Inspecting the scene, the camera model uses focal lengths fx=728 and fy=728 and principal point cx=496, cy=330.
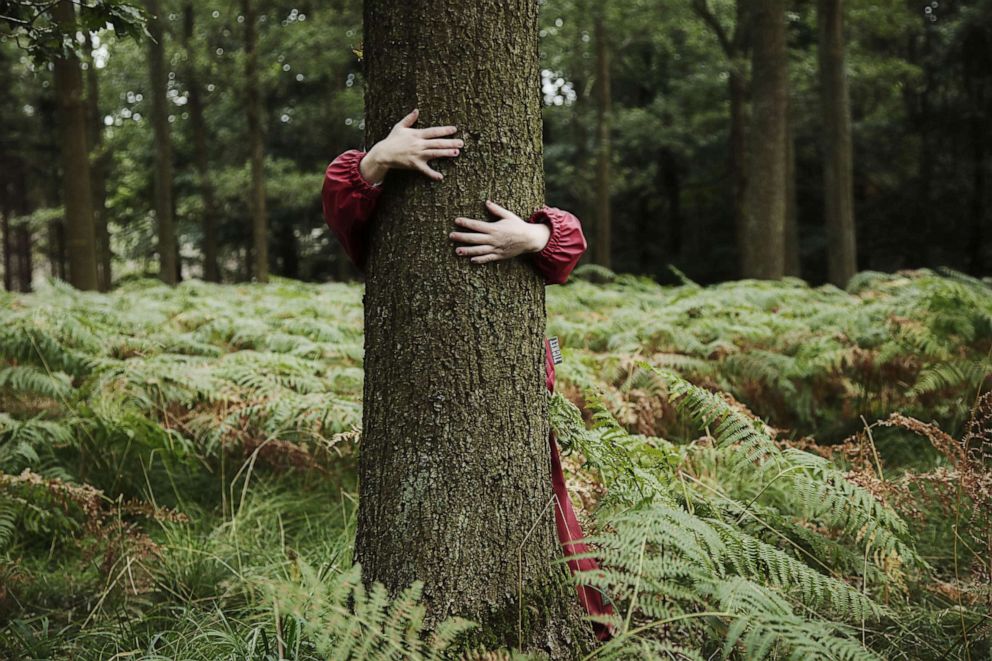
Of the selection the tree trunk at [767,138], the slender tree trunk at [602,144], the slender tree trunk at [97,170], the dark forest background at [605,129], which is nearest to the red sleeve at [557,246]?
the tree trunk at [767,138]

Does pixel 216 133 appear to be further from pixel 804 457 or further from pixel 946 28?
pixel 804 457

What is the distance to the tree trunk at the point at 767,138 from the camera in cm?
955

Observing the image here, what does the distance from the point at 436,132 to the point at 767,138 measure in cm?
862

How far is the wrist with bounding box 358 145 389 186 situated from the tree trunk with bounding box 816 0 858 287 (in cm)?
1121

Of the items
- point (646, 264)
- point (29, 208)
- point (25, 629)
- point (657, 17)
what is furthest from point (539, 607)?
point (29, 208)

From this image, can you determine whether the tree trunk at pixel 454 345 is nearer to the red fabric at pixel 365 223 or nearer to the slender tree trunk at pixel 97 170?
the red fabric at pixel 365 223

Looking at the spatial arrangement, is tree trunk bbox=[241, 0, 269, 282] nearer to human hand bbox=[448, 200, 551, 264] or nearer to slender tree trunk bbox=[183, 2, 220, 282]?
slender tree trunk bbox=[183, 2, 220, 282]

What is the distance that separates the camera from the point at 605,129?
52.5 ft

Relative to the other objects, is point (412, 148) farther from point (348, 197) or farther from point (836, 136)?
point (836, 136)

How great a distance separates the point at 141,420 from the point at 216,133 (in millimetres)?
19997

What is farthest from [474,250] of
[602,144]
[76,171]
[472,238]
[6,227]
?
[6,227]

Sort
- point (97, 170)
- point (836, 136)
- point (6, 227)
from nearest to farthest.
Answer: point (836, 136) → point (97, 170) → point (6, 227)

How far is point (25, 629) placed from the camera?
112 inches

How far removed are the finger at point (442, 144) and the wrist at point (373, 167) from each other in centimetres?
15
